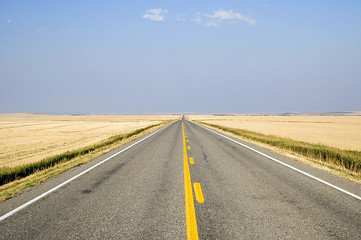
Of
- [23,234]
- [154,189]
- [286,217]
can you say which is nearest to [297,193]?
[286,217]

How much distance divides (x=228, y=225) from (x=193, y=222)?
0.63 metres

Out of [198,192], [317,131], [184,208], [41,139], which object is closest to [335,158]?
[198,192]

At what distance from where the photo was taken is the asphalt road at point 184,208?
380 cm

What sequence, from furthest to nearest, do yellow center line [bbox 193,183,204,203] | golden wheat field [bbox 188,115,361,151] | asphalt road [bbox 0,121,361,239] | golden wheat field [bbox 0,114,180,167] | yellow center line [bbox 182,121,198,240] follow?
golden wheat field [bbox 188,115,361,151] < golden wheat field [bbox 0,114,180,167] < yellow center line [bbox 193,183,204,203] < asphalt road [bbox 0,121,361,239] < yellow center line [bbox 182,121,198,240]

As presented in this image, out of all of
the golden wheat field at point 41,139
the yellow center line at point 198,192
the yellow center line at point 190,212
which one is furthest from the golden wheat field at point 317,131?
the golden wheat field at point 41,139

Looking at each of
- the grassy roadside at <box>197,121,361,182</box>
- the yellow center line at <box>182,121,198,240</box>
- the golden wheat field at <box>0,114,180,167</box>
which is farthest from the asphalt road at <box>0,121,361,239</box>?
the golden wheat field at <box>0,114,180,167</box>

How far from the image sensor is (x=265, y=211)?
4.66 metres

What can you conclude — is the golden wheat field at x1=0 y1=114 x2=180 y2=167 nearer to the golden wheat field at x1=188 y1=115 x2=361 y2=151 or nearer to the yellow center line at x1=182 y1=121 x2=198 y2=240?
the yellow center line at x1=182 y1=121 x2=198 y2=240

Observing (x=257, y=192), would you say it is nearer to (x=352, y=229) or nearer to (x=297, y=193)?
(x=297, y=193)

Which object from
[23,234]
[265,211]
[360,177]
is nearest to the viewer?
[23,234]

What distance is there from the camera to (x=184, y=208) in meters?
4.76

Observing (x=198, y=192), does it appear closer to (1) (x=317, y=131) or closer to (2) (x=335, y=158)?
(2) (x=335, y=158)

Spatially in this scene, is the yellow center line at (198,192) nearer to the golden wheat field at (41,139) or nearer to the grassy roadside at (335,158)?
the grassy roadside at (335,158)

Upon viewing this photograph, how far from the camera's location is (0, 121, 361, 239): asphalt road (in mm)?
3803
